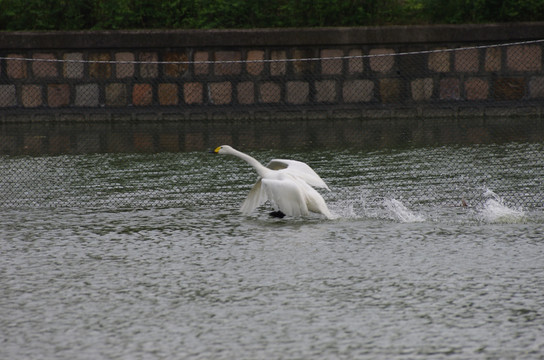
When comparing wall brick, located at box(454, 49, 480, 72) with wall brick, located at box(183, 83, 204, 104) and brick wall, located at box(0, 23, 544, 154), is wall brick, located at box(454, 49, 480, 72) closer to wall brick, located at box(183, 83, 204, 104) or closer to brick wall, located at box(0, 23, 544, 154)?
brick wall, located at box(0, 23, 544, 154)

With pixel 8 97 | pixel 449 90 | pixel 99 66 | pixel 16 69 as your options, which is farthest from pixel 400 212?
pixel 8 97

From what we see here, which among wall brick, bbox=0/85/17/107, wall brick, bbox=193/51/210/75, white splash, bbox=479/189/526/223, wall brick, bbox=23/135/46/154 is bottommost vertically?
wall brick, bbox=23/135/46/154

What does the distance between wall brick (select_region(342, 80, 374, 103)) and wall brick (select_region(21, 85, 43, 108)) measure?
6.05 m

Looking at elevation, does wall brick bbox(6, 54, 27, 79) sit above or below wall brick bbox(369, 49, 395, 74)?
below

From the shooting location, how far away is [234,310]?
6.41m

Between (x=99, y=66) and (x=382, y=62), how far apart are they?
18.4ft

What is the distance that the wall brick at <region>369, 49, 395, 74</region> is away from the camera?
19750 mm

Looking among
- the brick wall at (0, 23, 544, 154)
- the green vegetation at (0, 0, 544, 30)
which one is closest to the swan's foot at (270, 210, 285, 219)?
the brick wall at (0, 23, 544, 154)

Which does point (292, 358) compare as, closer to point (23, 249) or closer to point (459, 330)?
point (459, 330)

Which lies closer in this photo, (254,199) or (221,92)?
(254,199)

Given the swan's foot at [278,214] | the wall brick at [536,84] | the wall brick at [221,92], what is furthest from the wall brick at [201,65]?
the swan's foot at [278,214]

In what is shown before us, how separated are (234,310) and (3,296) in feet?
5.52

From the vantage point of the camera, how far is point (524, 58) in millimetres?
19438

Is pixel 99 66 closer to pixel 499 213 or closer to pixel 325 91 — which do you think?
pixel 325 91
